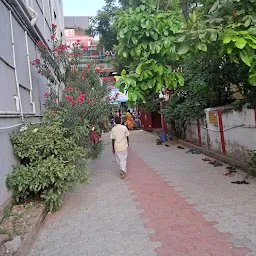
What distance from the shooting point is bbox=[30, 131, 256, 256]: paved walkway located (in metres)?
3.65

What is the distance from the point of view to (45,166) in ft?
16.3

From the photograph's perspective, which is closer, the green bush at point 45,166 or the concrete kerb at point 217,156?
the green bush at point 45,166

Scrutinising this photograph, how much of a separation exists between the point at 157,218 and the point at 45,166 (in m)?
1.93

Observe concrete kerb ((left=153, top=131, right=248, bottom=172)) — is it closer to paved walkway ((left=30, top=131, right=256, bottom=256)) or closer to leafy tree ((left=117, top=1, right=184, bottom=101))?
paved walkway ((left=30, top=131, right=256, bottom=256))

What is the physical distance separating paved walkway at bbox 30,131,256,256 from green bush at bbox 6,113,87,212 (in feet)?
1.65

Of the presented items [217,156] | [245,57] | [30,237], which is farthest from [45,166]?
[217,156]

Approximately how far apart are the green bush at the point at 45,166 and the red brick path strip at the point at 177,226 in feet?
4.39

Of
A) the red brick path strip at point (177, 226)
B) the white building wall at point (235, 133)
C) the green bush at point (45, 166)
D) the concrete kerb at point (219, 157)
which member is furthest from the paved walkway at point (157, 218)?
the white building wall at point (235, 133)

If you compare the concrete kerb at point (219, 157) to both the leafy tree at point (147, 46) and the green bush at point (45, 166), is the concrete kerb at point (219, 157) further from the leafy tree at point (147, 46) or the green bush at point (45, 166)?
the leafy tree at point (147, 46)

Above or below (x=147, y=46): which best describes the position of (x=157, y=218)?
below

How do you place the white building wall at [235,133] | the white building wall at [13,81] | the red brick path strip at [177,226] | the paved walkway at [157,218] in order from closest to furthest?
1. the red brick path strip at [177,226]
2. the paved walkway at [157,218]
3. the white building wall at [13,81]
4. the white building wall at [235,133]

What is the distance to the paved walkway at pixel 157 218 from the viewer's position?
144 inches

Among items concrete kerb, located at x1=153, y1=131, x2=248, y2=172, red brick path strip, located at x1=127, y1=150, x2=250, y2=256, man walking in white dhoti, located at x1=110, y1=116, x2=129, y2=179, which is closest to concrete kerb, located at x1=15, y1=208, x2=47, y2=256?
red brick path strip, located at x1=127, y1=150, x2=250, y2=256

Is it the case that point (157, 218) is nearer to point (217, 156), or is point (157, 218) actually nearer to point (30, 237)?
point (30, 237)
